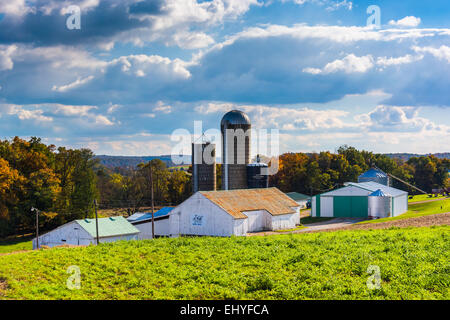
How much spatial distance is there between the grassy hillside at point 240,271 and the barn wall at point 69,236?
2003 centimetres

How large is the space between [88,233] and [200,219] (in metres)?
10.7

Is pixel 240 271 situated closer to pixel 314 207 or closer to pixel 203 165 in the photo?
pixel 314 207

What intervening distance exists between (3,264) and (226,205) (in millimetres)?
27456

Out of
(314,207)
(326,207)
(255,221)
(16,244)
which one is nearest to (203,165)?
(314,207)

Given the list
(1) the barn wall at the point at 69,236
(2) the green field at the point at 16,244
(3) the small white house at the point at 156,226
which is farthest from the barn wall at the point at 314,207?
(2) the green field at the point at 16,244

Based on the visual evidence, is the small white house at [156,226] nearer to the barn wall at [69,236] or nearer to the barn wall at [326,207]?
the barn wall at [69,236]

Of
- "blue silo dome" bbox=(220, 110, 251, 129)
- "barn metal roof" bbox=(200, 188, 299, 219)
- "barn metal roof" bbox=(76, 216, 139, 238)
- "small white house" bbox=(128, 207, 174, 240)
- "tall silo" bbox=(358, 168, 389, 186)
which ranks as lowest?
"small white house" bbox=(128, 207, 174, 240)

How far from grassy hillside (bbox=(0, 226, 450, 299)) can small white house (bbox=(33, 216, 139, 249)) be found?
1976 cm

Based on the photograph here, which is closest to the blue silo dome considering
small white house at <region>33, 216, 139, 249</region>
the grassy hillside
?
small white house at <region>33, 216, 139, 249</region>

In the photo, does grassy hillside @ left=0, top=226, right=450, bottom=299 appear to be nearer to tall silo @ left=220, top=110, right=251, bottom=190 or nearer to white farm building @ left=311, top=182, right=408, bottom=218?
white farm building @ left=311, top=182, right=408, bottom=218

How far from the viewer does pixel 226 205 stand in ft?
141

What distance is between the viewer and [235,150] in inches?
2387

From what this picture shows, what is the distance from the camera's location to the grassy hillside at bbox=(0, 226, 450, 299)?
12289 millimetres
